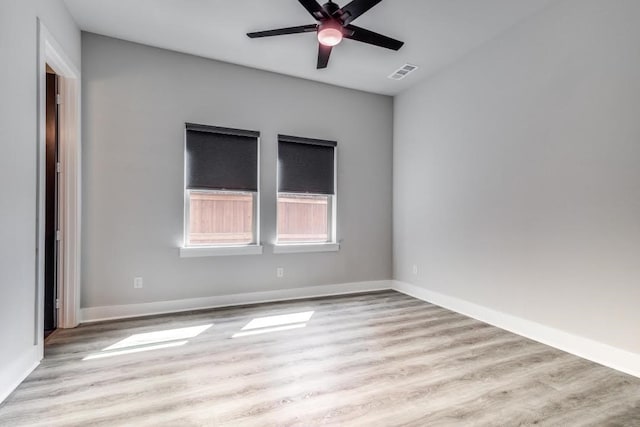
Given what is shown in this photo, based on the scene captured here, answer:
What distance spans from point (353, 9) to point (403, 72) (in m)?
2.08

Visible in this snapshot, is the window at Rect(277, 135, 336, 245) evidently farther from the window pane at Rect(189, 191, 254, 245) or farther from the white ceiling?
the white ceiling

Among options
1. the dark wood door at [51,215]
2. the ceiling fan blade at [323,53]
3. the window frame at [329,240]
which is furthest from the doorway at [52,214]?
the ceiling fan blade at [323,53]

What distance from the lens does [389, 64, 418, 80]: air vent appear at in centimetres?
397

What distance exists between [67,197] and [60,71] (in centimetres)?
123

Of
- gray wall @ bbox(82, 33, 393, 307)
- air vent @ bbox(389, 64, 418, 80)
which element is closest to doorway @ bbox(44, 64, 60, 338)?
gray wall @ bbox(82, 33, 393, 307)

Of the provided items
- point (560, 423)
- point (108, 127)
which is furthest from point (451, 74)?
point (108, 127)

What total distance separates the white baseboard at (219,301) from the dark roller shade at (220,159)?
1391 mm

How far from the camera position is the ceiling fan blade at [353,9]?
7.13ft

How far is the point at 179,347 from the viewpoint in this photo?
8.95 feet

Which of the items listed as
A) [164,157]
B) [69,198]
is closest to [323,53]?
[164,157]

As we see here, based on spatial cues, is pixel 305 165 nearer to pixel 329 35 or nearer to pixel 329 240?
pixel 329 240

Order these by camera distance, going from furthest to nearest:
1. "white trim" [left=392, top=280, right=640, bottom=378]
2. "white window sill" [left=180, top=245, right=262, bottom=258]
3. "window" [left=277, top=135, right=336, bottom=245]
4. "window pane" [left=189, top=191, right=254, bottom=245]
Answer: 1. "window" [left=277, top=135, right=336, bottom=245]
2. "window pane" [left=189, top=191, right=254, bottom=245]
3. "white window sill" [left=180, top=245, right=262, bottom=258]
4. "white trim" [left=392, top=280, right=640, bottom=378]

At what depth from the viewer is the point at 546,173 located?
2912 mm

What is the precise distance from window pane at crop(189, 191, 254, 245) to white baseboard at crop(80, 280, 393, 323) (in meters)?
0.71
